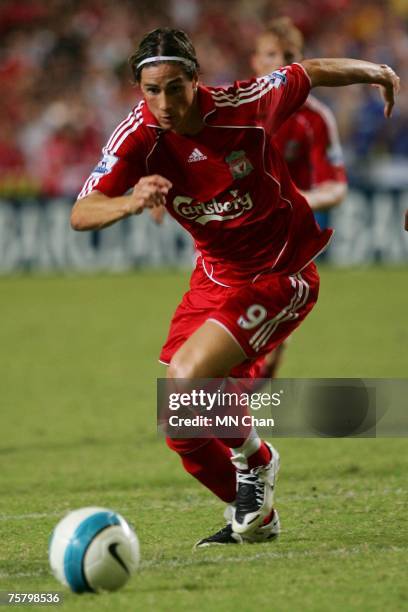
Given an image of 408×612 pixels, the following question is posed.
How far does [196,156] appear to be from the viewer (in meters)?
4.88

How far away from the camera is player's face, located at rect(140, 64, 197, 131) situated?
4615 millimetres

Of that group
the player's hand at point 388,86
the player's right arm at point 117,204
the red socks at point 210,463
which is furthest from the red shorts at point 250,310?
the player's hand at point 388,86

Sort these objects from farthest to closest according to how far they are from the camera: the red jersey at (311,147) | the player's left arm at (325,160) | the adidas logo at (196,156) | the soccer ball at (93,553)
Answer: the red jersey at (311,147) → the player's left arm at (325,160) → the adidas logo at (196,156) → the soccer ball at (93,553)

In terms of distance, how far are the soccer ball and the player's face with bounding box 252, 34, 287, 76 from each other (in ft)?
13.3

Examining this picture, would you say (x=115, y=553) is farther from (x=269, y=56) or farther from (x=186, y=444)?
(x=269, y=56)

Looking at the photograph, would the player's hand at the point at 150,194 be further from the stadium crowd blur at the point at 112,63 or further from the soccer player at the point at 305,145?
the stadium crowd blur at the point at 112,63

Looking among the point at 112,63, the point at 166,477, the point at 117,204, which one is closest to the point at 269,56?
the point at 166,477

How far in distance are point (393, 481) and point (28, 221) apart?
11.6 meters

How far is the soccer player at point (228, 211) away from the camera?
4691 millimetres

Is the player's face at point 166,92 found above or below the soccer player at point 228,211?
above

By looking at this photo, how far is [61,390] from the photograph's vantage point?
9.73 m

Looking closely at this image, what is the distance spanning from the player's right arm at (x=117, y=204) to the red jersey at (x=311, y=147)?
12.0 ft

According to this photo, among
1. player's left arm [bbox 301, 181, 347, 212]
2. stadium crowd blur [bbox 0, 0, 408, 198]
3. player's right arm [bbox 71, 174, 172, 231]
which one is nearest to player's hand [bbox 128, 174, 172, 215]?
player's right arm [bbox 71, 174, 172, 231]

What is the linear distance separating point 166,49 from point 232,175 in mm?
611
